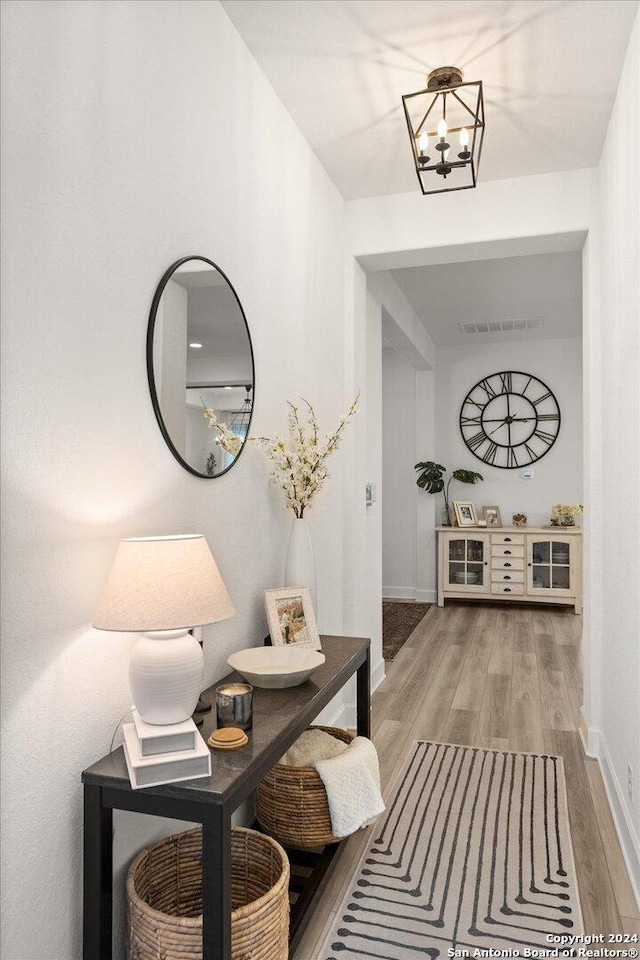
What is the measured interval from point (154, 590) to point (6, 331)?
0.56m

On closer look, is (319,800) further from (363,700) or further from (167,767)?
(167,767)

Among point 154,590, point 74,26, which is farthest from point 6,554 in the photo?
point 74,26

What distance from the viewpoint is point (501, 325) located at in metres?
6.22

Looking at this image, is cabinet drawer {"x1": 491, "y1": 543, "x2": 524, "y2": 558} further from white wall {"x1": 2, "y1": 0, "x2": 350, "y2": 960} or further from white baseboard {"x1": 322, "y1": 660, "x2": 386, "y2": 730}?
white wall {"x1": 2, "y1": 0, "x2": 350, "y2": 960}

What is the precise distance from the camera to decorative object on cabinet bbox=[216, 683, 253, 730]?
62.4 inches

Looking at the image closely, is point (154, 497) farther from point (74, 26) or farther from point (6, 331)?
point (74, 26)

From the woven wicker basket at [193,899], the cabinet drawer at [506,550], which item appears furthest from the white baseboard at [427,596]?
the woven wicker basket at [193,899]

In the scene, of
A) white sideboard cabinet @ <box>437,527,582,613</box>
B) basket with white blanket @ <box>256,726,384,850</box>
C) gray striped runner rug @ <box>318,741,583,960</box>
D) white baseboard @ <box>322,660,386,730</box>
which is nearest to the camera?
gray striped runner rug @ <box>318,741,583,960</box>

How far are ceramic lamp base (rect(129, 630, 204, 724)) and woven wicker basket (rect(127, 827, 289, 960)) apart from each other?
0.40 metres

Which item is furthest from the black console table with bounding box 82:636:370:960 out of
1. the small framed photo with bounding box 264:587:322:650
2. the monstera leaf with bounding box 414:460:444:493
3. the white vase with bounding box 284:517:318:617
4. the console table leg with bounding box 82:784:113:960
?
the monstera leaf with bounding box 414:460:444:493

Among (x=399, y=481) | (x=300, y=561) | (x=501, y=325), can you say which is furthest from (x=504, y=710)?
(x=501, y=325)

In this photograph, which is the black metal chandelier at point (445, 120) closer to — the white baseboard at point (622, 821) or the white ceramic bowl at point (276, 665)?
the white ceramic bowl at point (276, 665)

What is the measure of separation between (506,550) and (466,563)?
1.35ft

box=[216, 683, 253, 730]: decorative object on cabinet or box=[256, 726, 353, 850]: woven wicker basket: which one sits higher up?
box=[216, 683, 253, 730]: decorative object on cabinet
